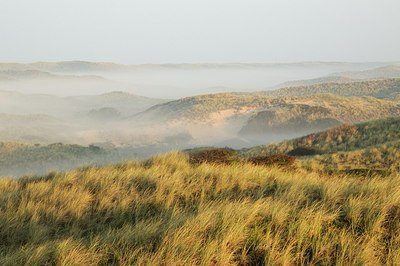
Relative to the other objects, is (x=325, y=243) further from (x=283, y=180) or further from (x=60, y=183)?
(x=60, y=183)

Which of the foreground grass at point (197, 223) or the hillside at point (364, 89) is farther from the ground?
the foreground grass at point (197, 223)

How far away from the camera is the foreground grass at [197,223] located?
4957 millimetres

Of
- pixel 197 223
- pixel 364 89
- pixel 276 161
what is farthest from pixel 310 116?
pixel 197 223

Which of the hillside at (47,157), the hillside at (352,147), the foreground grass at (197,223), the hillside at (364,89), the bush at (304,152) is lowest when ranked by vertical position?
the hillside at (47,157)

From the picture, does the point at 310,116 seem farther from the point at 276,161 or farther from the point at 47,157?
the point at 276,161

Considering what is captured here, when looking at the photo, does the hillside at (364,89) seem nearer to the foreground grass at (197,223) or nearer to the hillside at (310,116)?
the hillside at (310,116)

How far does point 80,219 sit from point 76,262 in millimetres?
2866

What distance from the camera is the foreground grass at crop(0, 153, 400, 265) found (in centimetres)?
496

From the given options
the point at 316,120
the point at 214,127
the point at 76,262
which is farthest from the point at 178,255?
the point at 214,127

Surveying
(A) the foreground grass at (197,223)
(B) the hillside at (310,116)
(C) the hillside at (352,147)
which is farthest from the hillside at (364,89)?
(A) the foreground grass at (197,223)

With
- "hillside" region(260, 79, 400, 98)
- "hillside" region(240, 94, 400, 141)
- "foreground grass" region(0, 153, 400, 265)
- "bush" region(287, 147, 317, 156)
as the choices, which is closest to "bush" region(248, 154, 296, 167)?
"foreground grass" region(0, 153, 400, 265)

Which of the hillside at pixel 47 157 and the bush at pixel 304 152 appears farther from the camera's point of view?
the hillside at pixel 47 157

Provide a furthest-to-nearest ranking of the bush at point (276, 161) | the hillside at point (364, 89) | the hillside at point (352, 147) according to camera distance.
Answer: the hillside at point (364, 89) → the hillside at point (352, 147) → the bush at point (276, 161)

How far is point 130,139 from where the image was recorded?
87.9 meters
